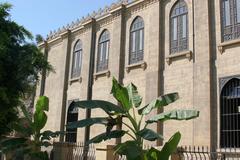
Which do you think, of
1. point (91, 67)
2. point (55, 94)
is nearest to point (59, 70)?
point (55, 94)

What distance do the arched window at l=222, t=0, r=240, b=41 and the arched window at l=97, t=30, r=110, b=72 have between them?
30.4 ft

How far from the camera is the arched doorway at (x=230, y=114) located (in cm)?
1631

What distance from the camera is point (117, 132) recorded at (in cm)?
809

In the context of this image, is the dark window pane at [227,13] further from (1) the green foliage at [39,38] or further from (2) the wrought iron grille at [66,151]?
(1) the green foliage at [39,38]

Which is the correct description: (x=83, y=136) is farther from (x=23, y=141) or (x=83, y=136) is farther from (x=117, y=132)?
(x=117, y=132)

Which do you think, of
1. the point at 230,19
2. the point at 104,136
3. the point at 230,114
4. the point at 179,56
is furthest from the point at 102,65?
the point at 104,136

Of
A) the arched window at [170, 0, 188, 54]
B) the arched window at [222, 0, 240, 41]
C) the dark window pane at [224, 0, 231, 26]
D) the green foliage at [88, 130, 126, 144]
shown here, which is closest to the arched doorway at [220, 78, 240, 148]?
the arched window at [222, 0, 240, 41]

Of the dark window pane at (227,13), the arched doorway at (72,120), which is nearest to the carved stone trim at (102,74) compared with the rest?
the arched doorway at (72,120)

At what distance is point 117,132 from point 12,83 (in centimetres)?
772

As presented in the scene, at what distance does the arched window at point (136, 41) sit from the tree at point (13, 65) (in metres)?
8.35

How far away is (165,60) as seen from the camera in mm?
20406

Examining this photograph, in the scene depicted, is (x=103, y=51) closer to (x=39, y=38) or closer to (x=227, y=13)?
(x=39, y=38)

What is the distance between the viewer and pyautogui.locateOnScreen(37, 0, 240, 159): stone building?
1716 centimetres

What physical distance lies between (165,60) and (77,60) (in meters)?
9.82
